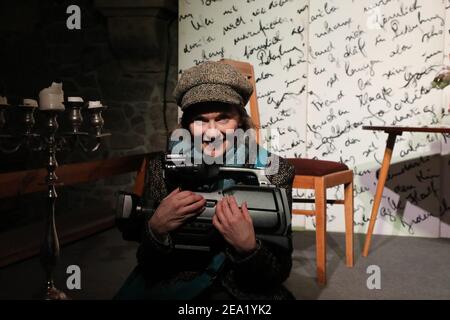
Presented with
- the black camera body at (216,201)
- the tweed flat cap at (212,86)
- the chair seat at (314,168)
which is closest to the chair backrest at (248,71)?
the chair seat at (314,168)

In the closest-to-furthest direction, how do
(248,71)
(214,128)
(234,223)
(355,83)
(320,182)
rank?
1. (234,223)
2. (214,128)
3. (320,182)
4. (248,71)
5. (355,83)

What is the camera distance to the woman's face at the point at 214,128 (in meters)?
0.90

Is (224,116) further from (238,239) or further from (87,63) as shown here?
(87,63)

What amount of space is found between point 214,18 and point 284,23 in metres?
0.43

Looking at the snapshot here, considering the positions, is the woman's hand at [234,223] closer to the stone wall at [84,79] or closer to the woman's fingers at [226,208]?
the woman's fingers at [226,208]

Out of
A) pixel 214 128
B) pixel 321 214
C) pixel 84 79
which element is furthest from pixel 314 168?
pixel 84 79

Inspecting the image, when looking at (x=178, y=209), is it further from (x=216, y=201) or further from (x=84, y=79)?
(x=84, y=79)

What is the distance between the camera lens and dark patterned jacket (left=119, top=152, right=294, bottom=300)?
32.4 inches

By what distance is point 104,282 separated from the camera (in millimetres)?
1977

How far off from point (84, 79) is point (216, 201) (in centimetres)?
294

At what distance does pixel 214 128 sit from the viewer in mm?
902

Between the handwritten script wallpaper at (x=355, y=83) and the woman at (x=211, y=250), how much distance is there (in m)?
1.94
